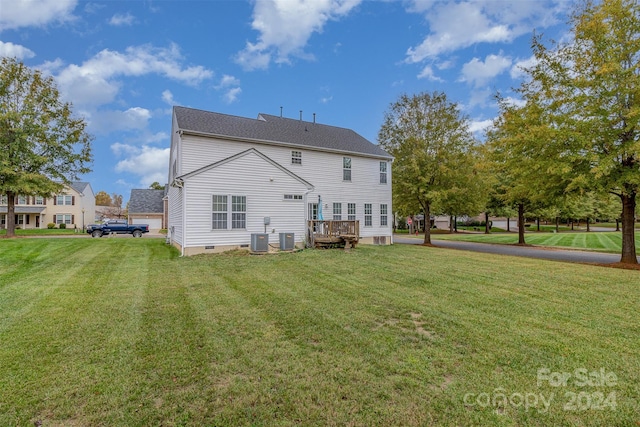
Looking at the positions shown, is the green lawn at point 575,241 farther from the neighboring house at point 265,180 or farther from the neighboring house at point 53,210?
the neighboring house at point 53,210

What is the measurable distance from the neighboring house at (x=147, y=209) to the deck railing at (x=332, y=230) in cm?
3188

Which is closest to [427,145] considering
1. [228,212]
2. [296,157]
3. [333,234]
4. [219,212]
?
[296,157]

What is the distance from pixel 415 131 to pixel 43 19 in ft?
68.8

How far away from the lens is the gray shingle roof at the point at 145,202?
41.1m

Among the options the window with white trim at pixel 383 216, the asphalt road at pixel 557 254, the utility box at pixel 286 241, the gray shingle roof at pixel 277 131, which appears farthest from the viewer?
the window with white trim at pixel 383 216

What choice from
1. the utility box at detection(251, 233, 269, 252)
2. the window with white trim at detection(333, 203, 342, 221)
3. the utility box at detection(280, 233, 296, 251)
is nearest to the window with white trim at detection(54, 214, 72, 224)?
the utility box at detection(251, 233, 269, 252)

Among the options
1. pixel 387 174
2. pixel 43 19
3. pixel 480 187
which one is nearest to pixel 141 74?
pixel 43 19

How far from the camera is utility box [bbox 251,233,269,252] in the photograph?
13195 mm

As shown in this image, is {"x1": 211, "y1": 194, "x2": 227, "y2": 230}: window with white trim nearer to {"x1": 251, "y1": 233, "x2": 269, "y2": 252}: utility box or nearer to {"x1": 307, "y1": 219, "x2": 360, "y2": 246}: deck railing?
{"x1": 251, "y1": 233, "x2": 269, "y2": 252}: utility box

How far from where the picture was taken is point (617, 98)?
34.8ft

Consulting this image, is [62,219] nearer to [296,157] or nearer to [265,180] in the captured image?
[296,157]

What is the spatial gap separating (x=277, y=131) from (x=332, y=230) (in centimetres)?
728

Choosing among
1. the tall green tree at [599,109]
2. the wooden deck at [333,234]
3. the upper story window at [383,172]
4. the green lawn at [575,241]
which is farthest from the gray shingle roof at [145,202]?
the tall green tree at [599,109]

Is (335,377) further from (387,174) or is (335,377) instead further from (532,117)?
(387,174)
